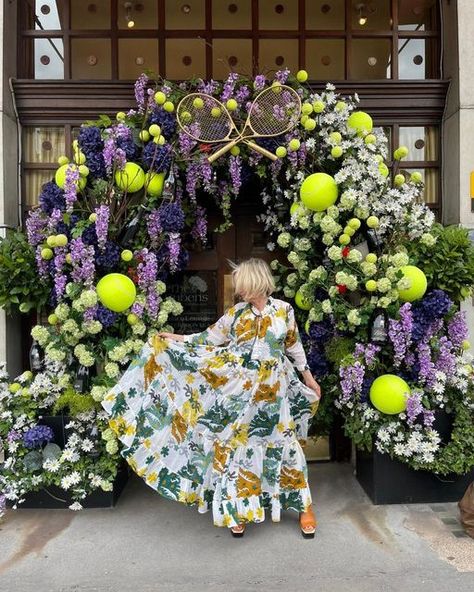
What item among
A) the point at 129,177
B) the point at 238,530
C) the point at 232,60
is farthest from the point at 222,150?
the point at 238,530

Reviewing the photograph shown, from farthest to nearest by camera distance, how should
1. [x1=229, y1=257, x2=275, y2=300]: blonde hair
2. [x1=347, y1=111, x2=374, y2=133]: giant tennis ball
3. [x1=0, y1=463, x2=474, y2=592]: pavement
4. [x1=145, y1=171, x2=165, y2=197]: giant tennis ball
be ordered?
[x1=347, y1=111, x2=374, y2=133]: giant tennis ball, [x1=145, y1=171, x2=165, y2=197]: giant tennis ball, [x1=229, y1=257, x2=275, y2=300]: blonde hair, [x1=0, y1=463, x2=474, y2=592]: pavement

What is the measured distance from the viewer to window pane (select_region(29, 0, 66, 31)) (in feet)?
16.2

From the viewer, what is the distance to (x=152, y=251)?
3951mm

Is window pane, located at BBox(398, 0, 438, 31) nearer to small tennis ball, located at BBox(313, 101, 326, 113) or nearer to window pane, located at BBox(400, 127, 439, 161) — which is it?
window pane, located at BBox(400, 127, 439, 161)

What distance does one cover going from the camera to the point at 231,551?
3373 millimetres

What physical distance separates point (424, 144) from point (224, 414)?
3323 mm

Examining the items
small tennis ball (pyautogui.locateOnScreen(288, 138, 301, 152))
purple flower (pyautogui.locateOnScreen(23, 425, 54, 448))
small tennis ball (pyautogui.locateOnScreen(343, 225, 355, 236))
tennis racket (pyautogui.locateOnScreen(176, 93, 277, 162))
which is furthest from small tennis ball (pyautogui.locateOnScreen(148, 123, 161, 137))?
purple flower (pyautogui.locateOnScreen(23, 425, 54, 448))

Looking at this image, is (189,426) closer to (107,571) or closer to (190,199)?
(107,571)

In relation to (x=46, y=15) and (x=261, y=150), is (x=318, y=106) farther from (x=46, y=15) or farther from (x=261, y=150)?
(x=46, y=15)

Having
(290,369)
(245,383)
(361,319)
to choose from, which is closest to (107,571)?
(245,383)

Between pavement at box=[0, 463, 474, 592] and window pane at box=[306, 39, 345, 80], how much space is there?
12.8 feet

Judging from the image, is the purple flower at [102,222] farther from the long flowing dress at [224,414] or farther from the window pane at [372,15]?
the window pane at [372,15]

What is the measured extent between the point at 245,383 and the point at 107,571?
143cm

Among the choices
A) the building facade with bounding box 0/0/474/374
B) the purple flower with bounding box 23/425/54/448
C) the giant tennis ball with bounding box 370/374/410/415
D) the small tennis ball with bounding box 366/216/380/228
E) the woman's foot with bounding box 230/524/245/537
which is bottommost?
the woman's foot with bounding box 230/524/245/537
